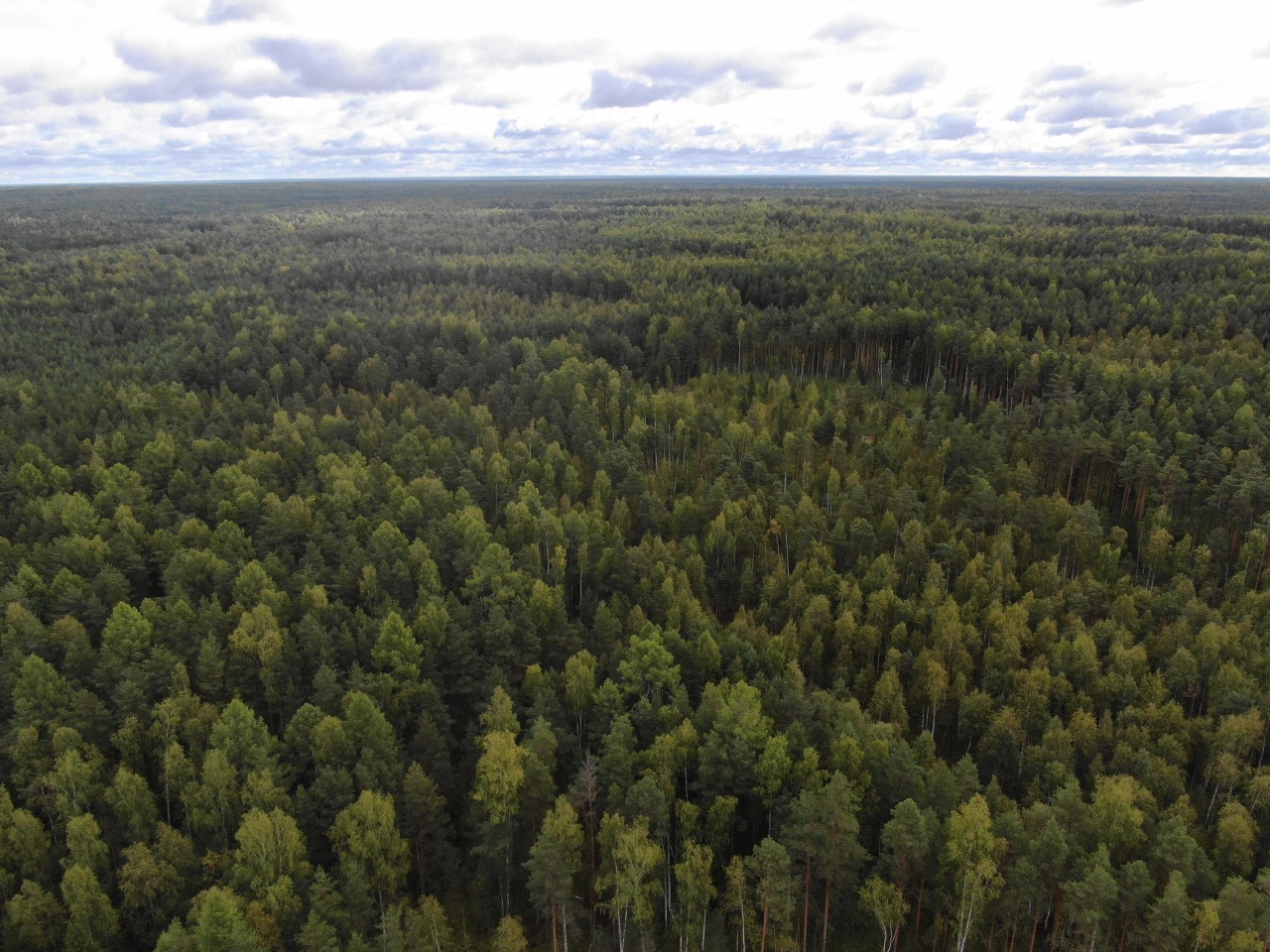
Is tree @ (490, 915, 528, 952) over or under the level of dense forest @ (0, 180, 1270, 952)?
under

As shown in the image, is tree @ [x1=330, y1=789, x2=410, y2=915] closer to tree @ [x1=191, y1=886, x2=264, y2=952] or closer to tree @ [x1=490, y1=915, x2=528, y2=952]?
tree @ [x1=191, y1=886, x2=264, y2=952]

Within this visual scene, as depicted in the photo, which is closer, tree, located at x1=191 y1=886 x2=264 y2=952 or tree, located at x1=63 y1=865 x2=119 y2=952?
tree, located at x1=191 y1=886 x2=264 y2=952

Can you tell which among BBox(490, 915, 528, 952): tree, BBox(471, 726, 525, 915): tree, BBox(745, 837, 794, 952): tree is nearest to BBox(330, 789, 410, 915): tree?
BBox(471, 726, 525, 915): tree

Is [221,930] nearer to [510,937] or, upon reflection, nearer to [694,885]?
[510,937]

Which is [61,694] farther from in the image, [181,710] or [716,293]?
[716,293]

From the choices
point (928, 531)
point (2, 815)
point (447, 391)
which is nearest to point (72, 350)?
point (447, 391)
